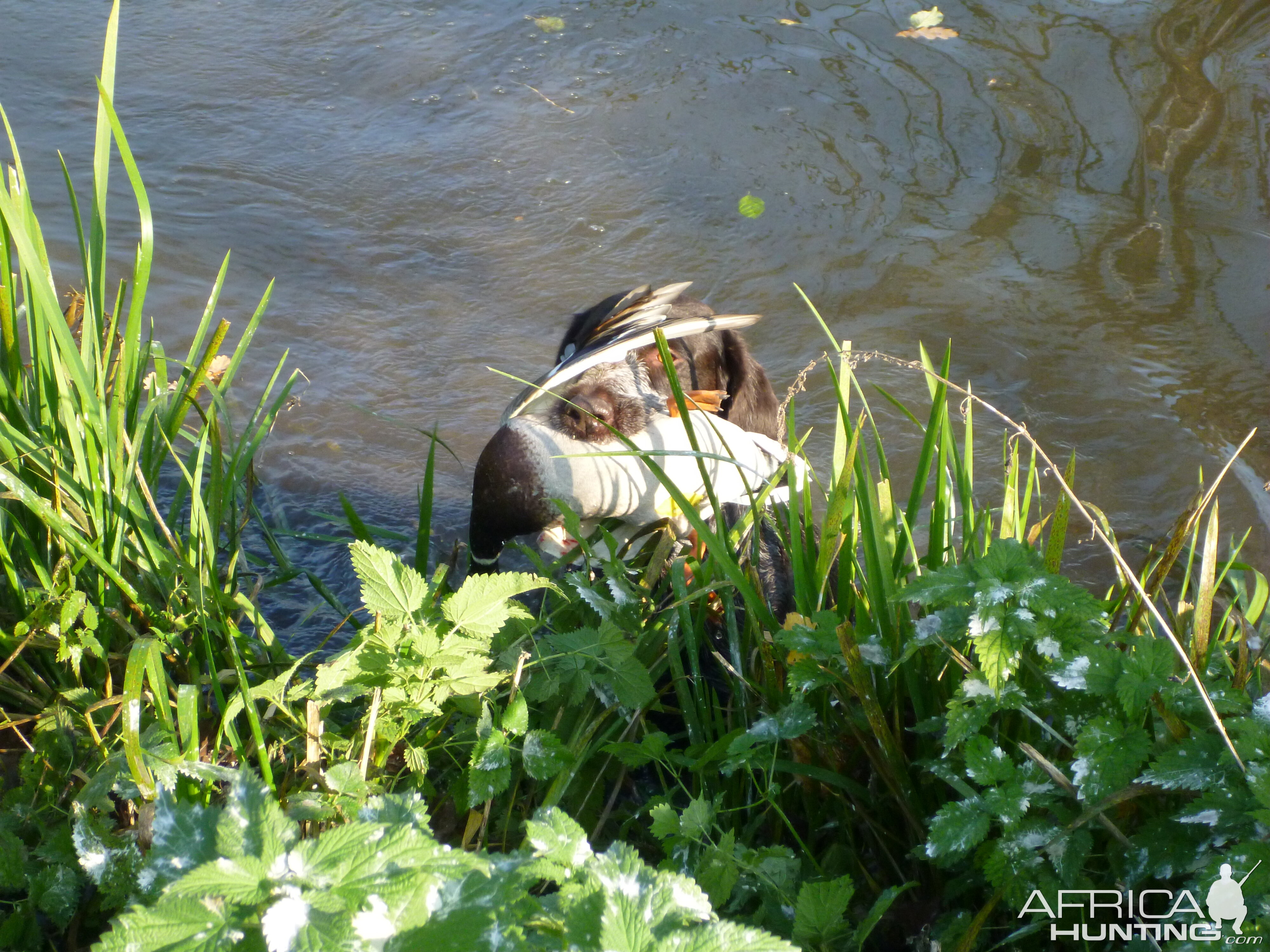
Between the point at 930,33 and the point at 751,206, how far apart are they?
2041mm

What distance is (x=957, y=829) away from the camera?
1.51 metres

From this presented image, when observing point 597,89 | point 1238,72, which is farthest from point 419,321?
point 1238,72

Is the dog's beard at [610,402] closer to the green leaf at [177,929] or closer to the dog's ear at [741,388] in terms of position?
the dog's ear at [741,388]

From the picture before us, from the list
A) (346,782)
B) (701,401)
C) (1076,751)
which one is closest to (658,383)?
(701,401)

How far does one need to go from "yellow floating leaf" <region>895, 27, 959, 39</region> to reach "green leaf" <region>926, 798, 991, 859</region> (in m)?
6.11

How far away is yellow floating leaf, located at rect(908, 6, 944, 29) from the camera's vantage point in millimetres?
6656

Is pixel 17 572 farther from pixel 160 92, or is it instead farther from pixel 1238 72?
pixel 1238 72

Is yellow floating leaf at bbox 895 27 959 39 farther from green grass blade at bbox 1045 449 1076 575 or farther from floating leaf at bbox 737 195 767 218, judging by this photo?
green grass blade at bbox 1045 449 1076 575

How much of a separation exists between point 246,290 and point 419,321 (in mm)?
873

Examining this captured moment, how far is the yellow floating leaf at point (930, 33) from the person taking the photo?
6555 mm

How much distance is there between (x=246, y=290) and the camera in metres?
5.07

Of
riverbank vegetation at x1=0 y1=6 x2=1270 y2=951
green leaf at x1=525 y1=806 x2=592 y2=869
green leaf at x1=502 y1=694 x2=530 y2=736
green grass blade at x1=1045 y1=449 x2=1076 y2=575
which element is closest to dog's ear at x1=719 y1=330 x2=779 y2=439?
riverbank vegetation at x1=0 y1=6 x2=1270 y2=951

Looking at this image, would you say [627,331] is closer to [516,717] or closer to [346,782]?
[516,717]

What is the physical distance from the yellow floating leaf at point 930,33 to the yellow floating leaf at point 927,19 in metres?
0.03
